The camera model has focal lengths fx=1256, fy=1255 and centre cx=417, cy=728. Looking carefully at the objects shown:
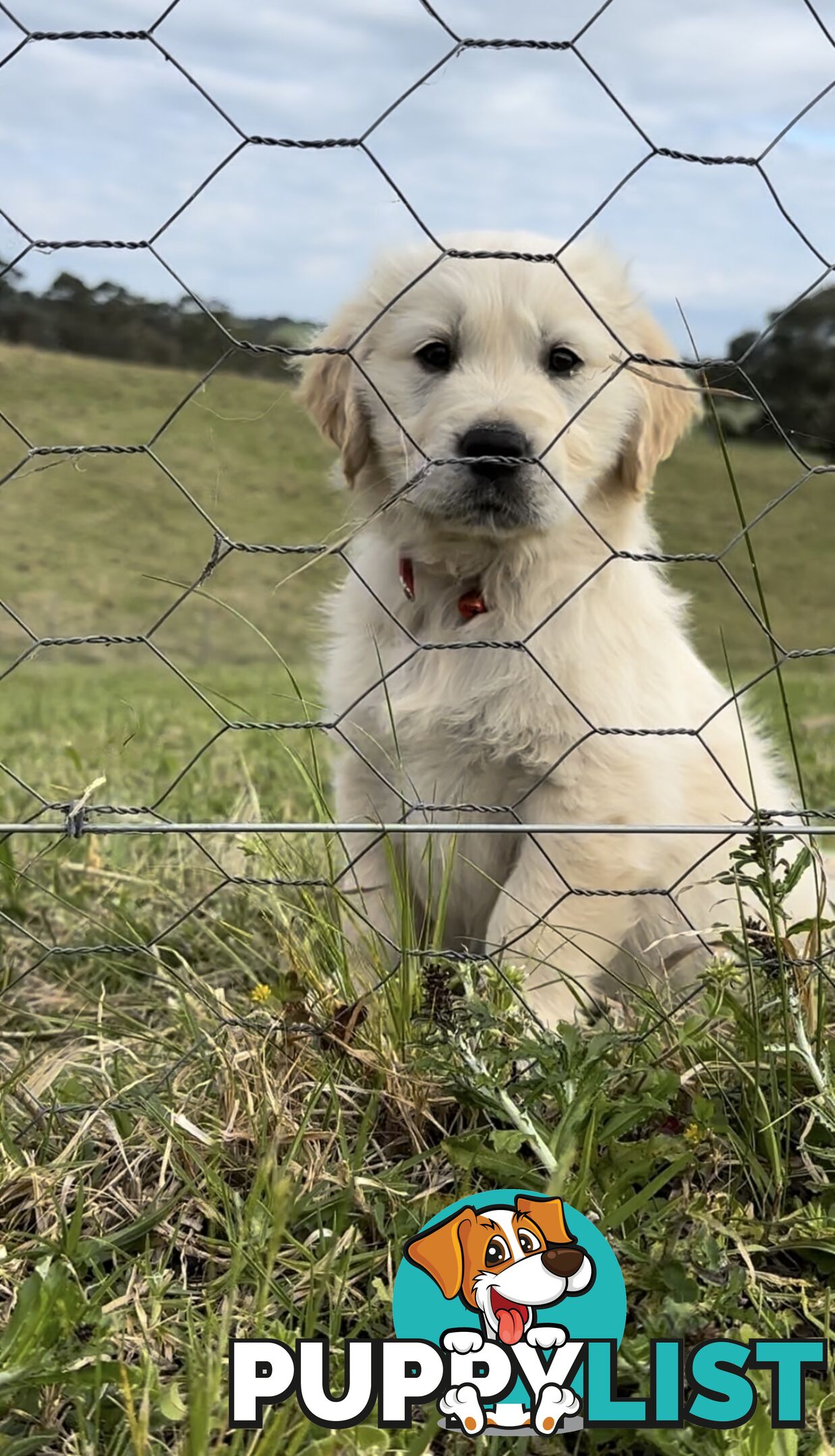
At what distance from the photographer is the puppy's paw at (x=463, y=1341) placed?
47.7 inches

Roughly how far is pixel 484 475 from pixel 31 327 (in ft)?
19.0

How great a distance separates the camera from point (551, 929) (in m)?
2.02

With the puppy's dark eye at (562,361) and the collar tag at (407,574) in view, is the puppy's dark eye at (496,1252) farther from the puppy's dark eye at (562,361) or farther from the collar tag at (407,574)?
the puppy's dark eye at (562,361)

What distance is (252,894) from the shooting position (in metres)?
2.09

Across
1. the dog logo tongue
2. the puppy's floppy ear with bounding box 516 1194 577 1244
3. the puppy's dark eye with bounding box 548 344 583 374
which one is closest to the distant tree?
the puppy's dark eye with bounding box 548 344 583 374

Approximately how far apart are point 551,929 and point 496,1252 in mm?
791

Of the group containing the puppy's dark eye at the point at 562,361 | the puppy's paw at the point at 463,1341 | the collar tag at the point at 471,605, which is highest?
the puppy's dark eye at the point at 562,361

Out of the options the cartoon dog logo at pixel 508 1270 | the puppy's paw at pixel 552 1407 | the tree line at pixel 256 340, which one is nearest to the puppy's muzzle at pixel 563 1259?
the cartoon dog logo at pixel 508 1270

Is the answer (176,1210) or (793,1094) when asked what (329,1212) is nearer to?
(176,1210)

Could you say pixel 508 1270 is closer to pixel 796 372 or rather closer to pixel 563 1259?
pixel 563 1259

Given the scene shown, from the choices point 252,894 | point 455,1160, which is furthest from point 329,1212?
point 252,894

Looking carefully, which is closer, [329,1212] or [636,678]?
[329,1212]

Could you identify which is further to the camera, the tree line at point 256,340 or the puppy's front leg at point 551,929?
the puppy's front leg at point 551,929

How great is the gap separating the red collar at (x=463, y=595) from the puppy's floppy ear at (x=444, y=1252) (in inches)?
48.0
